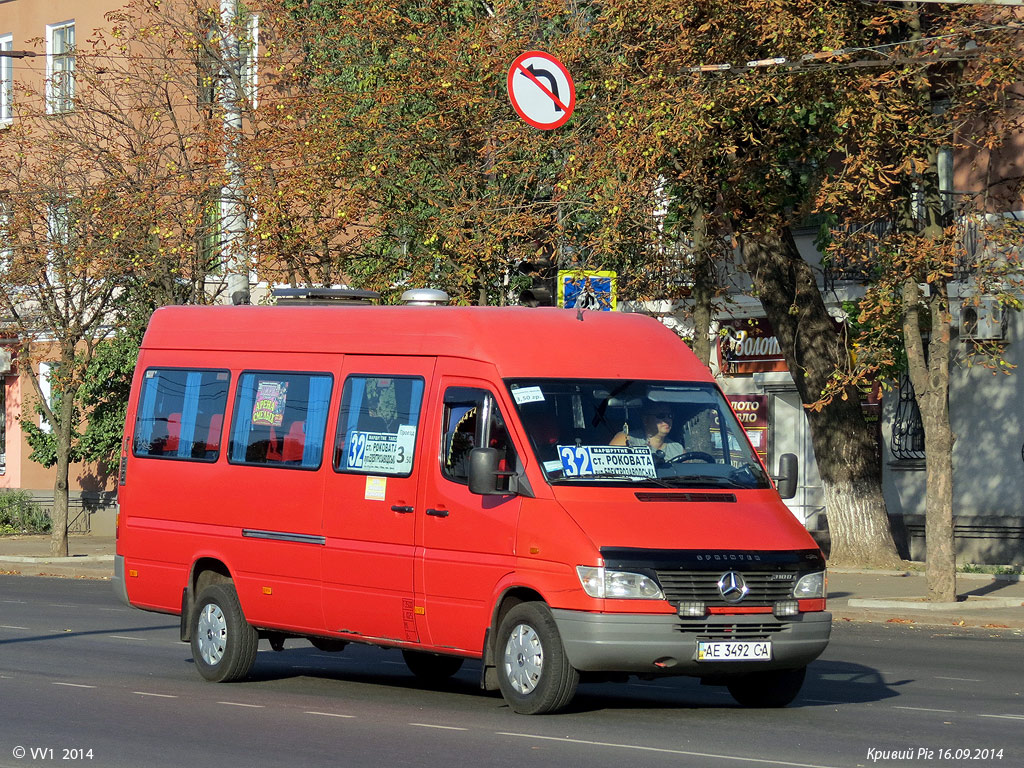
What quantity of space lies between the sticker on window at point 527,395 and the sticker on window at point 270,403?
2.40m

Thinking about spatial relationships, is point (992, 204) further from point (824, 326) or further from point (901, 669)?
point (901, 669)

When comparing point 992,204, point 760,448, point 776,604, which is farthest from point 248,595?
point 760,448

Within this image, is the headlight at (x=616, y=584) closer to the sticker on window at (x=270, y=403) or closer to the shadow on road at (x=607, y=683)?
the shadow on road at (x=607, y=683)

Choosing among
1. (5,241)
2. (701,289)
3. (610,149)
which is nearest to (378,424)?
(610,149)

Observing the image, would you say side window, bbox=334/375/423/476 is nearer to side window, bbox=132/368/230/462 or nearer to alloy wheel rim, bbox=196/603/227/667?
side window, bbox=132/368/230/462

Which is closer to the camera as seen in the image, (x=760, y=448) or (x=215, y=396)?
(x=215, y=396)

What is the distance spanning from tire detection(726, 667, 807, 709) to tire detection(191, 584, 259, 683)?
3.68 metres

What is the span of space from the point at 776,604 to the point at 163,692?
440cm

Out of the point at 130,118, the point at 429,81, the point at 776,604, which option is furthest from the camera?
the point at 130,118

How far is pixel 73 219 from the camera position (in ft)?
94.9

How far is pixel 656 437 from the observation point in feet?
37.9

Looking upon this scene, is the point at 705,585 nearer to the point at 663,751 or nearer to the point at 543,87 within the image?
the point at 663,751

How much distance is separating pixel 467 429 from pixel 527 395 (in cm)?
49
